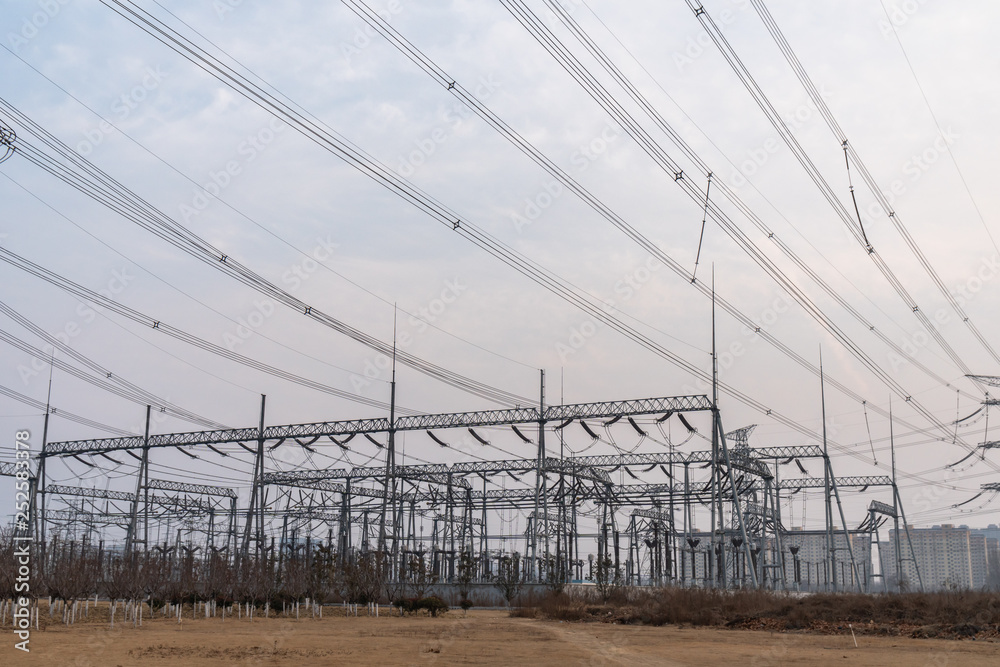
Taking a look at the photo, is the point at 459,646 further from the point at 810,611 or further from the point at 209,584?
the point at 209,584

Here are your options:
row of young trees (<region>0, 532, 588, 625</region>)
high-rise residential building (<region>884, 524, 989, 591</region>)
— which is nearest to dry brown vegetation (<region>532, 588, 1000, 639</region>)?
row of young trees (<region>0, 532, 588, 625</region>)

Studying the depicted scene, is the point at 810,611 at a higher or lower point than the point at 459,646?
higher

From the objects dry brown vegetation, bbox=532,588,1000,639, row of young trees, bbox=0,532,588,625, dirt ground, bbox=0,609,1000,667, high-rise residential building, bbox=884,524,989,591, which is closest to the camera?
dirt ground, bbox=0,609,1000,667

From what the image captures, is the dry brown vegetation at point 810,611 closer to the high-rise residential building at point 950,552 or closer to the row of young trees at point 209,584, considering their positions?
the row of young trees at point 209,584

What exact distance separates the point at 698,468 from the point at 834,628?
2272 centimetres

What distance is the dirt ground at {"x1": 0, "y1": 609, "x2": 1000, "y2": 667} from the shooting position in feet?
56.9

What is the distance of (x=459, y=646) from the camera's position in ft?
68.7

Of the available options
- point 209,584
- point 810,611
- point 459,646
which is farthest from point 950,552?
point 459,646

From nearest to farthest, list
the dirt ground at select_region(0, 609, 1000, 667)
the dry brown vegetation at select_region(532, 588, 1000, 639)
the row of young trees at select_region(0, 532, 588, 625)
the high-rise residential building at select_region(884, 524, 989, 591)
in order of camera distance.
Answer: the dirt ground at select_region(0, 609, 1000, 667)
the dry brown vegetation at select_region(532, 588, 1000, 639)
the row of young trees at select_region(0, 532, 588, 625)
the high-rise residential building at select_region(884, 524, 989, 591)

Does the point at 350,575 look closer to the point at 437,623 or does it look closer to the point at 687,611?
the point at 437,623

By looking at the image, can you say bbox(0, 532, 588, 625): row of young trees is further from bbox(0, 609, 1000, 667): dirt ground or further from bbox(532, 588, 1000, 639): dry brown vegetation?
bbox(532, 588, 1000, 639): dry brown vegetation

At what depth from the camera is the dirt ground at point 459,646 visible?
17344mm

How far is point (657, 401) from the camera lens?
38.5 m

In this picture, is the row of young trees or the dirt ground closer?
the dirt ground
